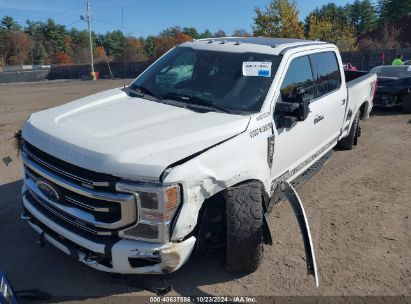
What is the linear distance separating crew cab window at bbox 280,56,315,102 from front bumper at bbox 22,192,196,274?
1.92 m

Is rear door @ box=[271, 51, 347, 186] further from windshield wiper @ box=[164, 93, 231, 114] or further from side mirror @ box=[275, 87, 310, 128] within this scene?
windshield wiper @ box=[164, 93, 231, 114]

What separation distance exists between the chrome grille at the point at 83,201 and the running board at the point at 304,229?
53.5 inches

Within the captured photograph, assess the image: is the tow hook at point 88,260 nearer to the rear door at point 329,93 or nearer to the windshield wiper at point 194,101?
the windshield wiper at point 194,101

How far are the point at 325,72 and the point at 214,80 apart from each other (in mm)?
1859

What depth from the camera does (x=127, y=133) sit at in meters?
3.24

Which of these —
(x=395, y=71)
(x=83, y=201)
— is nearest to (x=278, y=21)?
(x=395, y=71)

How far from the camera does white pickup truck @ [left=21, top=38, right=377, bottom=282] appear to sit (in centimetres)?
288

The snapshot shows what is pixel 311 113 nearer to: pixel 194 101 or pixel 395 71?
pixel 194 101

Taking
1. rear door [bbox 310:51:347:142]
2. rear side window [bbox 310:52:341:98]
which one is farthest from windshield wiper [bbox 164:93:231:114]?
rear side window [bbox 310:52:341:98]

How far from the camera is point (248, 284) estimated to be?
3.50m

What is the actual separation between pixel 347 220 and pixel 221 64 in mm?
2297

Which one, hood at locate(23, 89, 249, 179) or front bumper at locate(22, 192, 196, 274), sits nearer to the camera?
hood at locate(23, 89, 249, 179)

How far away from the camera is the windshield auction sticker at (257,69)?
4.13m

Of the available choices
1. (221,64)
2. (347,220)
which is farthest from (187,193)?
(347,220)
